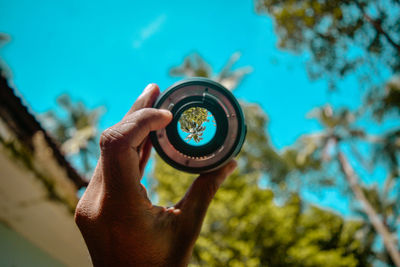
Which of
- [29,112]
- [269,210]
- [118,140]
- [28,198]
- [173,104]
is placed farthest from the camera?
[269,210]

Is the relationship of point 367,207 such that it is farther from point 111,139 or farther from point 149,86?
point 111,139

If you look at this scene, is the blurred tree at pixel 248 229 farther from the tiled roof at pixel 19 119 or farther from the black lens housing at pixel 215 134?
the black lens housing at pixel 215 134

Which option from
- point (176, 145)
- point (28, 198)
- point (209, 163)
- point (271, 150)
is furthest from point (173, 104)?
point (271, 150)

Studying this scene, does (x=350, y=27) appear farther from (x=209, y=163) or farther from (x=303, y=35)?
(x=209, y=163)

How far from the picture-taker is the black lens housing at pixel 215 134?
3.83ft

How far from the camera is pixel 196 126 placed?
1.14 m

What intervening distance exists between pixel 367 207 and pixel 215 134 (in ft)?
59.5

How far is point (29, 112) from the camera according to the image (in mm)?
3678

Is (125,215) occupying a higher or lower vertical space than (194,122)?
lower

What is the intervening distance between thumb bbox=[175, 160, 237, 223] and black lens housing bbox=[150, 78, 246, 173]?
47mm

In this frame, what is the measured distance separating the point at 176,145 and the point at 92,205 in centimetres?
42

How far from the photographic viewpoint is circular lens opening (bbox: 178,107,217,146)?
1.15m

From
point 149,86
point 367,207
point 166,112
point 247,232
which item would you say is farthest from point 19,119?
point 367,207

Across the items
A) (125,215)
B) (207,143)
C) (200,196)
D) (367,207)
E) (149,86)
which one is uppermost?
(367,207)
